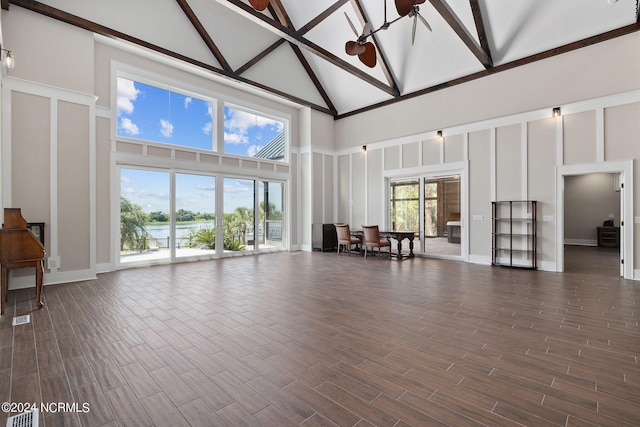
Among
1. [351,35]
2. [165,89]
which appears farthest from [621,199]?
[165,89]

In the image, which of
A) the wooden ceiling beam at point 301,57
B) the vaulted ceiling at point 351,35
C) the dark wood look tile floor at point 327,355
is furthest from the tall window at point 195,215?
the wooden ceiling beam at point 301,57

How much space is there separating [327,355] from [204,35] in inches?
301

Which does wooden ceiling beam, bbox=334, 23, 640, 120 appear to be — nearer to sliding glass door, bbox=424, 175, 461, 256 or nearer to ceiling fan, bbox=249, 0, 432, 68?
sliding glass door, bbox=424, 175, 461, 256

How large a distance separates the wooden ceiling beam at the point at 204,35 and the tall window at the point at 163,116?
105cm

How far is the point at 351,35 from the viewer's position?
7855mm

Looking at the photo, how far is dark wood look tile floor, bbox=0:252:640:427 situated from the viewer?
177cm

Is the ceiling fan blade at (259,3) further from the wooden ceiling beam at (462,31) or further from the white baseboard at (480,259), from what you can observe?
the white baseboard at (480,259)

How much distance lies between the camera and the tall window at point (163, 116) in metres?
6.48

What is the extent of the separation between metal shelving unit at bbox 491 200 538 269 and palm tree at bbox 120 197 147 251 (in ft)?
26.7

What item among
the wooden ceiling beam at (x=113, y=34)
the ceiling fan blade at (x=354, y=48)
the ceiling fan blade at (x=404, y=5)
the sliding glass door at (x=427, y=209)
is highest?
the wooden ceiling beam at (x=113, y=34)

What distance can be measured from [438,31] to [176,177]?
726cm

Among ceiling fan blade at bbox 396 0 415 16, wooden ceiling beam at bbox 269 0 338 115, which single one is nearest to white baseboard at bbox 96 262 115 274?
wooden ceiling beam at bbox 269 0 338 115

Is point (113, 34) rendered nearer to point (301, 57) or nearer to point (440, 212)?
point (301, 57)

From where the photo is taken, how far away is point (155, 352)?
2520 mm
